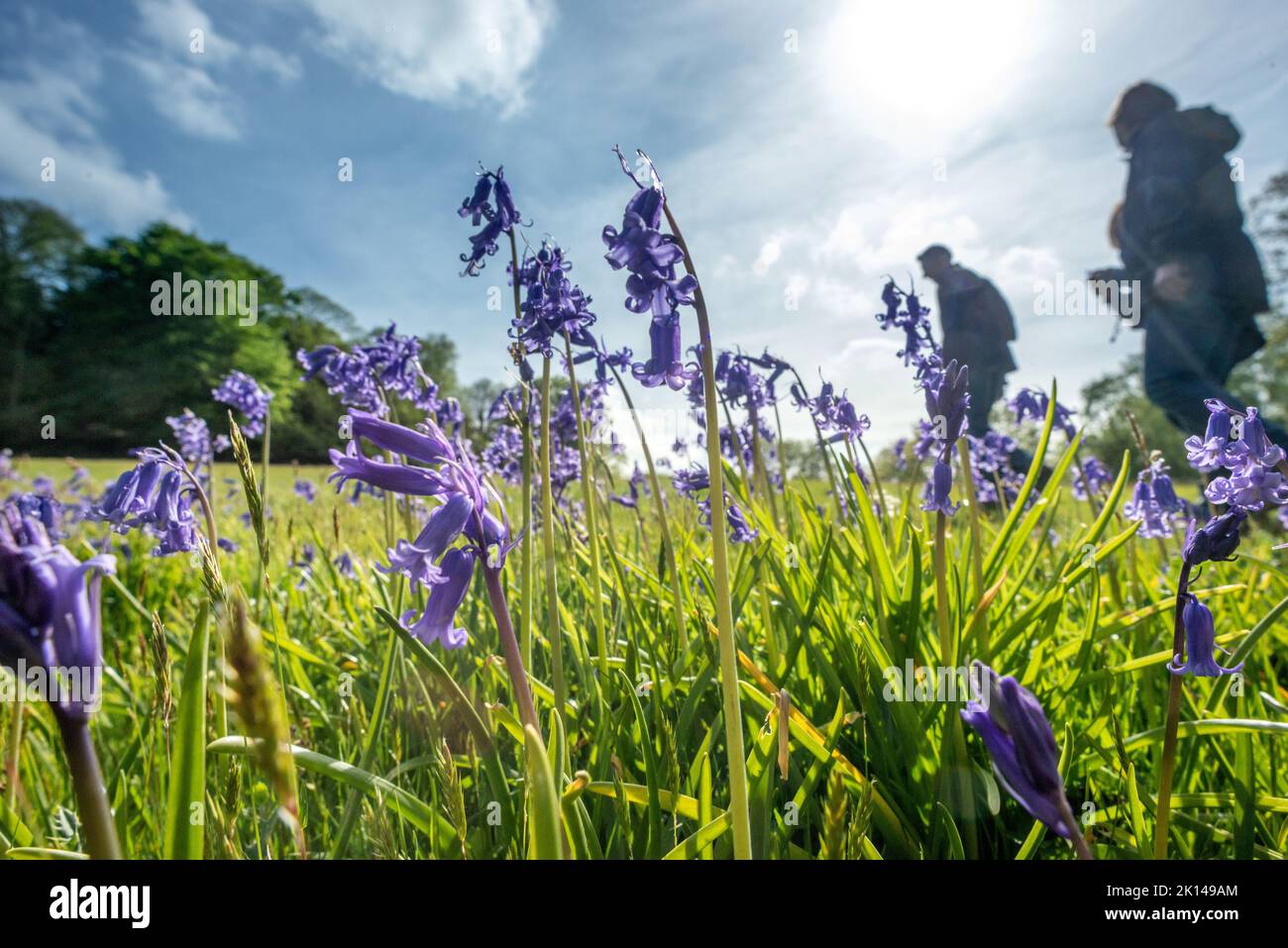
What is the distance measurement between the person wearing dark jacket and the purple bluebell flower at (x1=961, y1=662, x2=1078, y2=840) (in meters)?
5.27

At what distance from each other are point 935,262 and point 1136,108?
2079 mm

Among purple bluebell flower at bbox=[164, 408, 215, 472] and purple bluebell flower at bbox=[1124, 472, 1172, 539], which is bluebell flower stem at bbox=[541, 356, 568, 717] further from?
purple bluebell flower at bbox=[164, 408, 215, 472]

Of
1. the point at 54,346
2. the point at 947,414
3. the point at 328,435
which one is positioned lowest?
the point at 947,414

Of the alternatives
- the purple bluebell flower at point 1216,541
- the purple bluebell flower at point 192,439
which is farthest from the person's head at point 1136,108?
the purple bluebell flower at point 192,439

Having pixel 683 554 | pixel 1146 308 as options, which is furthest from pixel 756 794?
pixel 1146 308

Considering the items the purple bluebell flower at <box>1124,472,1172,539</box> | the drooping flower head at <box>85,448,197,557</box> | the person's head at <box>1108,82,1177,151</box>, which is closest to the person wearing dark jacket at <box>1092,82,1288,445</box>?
the person's head at <box>1108,82,1177,151</box>

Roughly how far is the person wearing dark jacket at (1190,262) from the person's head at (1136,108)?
8 cm

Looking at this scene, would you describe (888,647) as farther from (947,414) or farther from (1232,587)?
(1232,587)

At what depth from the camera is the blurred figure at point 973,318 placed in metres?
6.87

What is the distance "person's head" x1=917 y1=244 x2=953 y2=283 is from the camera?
7348 millimetres

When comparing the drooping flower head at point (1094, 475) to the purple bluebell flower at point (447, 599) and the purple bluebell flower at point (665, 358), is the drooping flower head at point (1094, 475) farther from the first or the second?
the purple bluebell flower at point (447, 599)

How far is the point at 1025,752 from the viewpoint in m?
0.86
